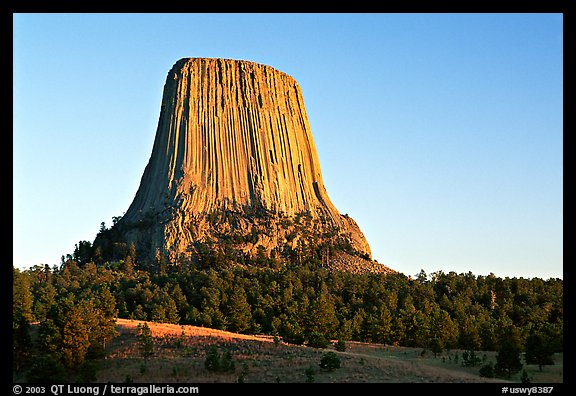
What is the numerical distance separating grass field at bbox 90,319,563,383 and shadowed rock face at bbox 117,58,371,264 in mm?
62435

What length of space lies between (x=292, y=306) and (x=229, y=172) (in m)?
52.5

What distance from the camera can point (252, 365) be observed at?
47125mm

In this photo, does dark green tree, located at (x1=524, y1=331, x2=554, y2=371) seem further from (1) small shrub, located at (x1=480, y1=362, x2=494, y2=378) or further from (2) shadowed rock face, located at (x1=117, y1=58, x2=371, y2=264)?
(2) shadowed rock face, located at (x1=117, y1=58, x2=371, y2=264)

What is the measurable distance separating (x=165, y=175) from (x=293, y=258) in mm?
26787

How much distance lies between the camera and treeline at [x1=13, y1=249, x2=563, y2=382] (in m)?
50.6

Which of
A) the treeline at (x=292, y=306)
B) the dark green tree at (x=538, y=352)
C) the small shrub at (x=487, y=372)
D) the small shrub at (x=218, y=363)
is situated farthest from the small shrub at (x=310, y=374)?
the dark green tree at (x=538, y=352)

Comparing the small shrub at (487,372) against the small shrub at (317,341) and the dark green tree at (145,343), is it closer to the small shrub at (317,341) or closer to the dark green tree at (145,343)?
the small shrub at (317,341)

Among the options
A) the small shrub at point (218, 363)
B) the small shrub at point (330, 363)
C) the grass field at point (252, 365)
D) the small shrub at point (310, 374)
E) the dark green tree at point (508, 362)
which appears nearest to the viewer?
the small shrub at point (310, 374)

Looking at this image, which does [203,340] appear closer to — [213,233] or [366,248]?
→ [213,233]

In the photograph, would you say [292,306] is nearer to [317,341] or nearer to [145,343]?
[317,341]

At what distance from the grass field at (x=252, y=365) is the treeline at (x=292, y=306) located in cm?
192

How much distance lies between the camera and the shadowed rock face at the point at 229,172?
12094cm

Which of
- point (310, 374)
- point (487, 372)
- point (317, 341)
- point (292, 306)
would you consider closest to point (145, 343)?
point (310, 374)
